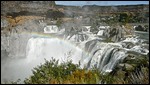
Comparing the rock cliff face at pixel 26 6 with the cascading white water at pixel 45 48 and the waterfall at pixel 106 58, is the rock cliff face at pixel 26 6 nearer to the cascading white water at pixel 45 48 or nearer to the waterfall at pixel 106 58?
the cascading white water at pixel 45 48


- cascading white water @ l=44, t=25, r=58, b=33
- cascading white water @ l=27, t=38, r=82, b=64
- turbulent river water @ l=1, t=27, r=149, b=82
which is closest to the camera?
turbulent river water @ l=1, t=27, r=149, b=82

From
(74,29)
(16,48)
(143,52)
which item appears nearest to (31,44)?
(16,48)

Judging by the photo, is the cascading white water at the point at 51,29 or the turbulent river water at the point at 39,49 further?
the cascading white water at the point at 51,29

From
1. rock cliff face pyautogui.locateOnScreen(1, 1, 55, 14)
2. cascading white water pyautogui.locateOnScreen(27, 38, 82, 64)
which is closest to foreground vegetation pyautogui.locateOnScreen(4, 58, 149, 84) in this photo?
cascading white water pyautogui.locateOnScreen(27, 38, 82, 64)

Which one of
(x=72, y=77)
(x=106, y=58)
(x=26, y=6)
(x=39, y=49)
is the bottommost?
(x=39, y=49)

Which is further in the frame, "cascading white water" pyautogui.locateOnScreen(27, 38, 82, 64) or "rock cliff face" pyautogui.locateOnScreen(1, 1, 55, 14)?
"rock cliff face" pyautogui.locateOnScreen(1, 1, 55, 14)

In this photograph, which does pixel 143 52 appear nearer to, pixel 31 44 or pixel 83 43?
pixel 83 43

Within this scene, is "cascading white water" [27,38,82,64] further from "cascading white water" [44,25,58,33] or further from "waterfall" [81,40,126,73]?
"cascading white water" [44,25,58,33]

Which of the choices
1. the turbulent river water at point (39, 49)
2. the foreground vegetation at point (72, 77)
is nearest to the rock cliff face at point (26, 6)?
the turbulent river water at point (39, 49)

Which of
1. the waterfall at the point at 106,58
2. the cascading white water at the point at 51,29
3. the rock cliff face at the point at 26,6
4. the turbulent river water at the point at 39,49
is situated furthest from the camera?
the rock cliff face at the point at 26,6

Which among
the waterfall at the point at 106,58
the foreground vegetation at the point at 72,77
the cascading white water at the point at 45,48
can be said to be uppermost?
the foreground vegetation at the point at 72,77

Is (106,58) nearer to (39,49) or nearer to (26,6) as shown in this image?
(39,49)

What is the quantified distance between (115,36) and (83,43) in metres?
2.35

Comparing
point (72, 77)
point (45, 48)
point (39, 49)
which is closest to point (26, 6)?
Result: point (39, 49)
